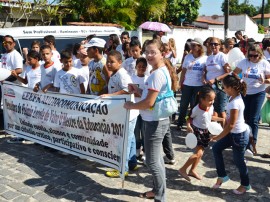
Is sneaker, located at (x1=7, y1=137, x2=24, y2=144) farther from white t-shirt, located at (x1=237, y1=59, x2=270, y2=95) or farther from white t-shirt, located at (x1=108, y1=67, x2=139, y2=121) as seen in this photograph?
white t-shirt, located at (x1=237, y1=59, x2=270, y2=95)

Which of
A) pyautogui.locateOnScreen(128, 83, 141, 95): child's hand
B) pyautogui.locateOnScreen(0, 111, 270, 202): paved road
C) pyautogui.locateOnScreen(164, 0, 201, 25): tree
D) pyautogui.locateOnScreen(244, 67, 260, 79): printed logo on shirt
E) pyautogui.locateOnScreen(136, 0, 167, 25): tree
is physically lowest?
pyautogui.locateOnScreen(0, 111, 270, 202): paved road

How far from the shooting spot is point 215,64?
19.8 ft

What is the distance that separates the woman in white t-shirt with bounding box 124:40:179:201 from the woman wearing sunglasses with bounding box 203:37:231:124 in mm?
2664

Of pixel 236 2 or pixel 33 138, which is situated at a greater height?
pixel 236 2

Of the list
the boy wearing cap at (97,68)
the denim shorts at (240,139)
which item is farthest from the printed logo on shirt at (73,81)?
the denim shorts at (240,139)

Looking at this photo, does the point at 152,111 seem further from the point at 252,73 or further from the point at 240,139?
the point at 252,73

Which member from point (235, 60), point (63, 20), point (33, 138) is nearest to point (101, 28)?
point (235, 60)

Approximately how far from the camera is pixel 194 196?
4.02 metres

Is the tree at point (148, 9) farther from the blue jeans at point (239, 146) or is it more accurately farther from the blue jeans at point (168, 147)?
the blue jeans at point (239, 146)

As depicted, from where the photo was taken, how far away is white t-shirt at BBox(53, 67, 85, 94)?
16.5 ft

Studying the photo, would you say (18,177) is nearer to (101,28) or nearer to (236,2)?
(101,28)

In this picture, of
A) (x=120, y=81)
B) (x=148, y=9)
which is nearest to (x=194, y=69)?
(x=120, y=81)

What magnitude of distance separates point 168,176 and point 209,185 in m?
0.57

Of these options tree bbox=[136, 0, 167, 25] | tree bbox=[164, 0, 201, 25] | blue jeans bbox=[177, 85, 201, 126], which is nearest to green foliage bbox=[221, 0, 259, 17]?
tree bbox=[164, 0, 201, 25]
